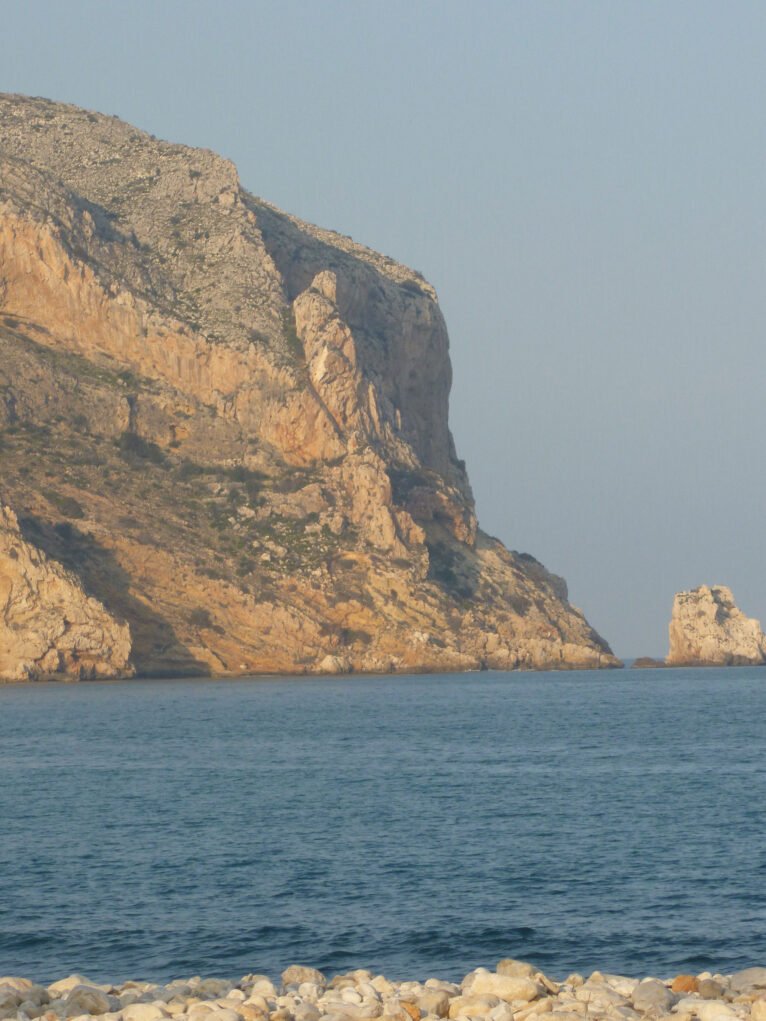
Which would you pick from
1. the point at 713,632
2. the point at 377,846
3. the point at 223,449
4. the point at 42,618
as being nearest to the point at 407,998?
the point at 377,846

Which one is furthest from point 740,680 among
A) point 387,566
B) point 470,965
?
point 470,965

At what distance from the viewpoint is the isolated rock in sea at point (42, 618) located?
116m

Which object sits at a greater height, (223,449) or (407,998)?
(223,449)

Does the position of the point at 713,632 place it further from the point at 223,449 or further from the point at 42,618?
the point at 42,618

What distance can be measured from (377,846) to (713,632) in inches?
5944

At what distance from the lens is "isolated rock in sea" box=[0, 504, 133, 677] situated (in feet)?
380

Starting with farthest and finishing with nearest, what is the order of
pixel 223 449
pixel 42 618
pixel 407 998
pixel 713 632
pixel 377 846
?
pixel 713 632, pixel 223 449, pixel 42 618, pixel 377 846, pixel 407 998

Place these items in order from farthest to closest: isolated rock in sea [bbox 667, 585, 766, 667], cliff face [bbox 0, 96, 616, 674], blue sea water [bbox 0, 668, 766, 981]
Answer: isolated rock in sea [bbox 667, 585, 766, 667]
cliff face [bbox 0, 96, 616, 674]
blue sea water [bbox 0, 668, 766, 981]

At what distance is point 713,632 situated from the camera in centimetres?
18825

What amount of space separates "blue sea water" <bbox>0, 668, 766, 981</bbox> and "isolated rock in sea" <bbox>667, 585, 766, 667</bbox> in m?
99.7

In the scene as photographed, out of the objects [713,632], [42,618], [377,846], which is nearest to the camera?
[377,846]

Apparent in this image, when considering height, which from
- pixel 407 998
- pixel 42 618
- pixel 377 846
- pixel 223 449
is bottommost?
pixel 377 846

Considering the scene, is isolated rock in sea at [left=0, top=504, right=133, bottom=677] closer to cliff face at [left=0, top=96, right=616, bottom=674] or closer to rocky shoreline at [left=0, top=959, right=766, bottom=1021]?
cliff face at [left=0, top=96, right=616, bottom=674]

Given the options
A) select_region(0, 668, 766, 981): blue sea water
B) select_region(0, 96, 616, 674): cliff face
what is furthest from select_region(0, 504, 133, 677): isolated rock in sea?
select_region(0, 668, 766, 981): blue sea water
